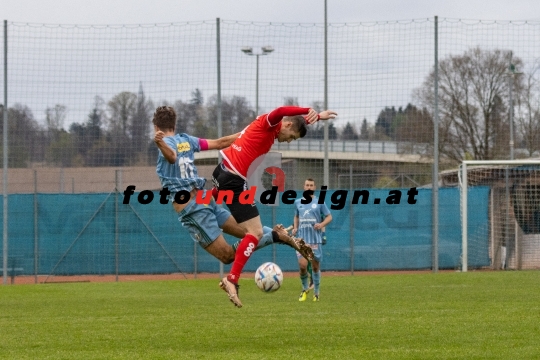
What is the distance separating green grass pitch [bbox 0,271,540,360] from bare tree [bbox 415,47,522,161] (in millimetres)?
8741

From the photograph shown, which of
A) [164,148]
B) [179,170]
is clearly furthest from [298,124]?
[164,148]

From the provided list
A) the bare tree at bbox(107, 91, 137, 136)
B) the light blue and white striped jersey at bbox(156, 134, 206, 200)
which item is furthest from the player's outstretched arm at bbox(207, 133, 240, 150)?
the bare tree at bbox(107, 91, 137, 136)

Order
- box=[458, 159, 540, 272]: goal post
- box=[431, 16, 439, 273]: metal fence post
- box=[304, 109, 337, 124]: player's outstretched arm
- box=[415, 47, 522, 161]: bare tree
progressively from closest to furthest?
box=[304, 109, 337, 124]: player's outstretched arm → box=[431, 16, 439, 273]: metal fence post → box=[458, 159, 540, 272]: goal post → box=[415, 47, 522, 161]: bare tree

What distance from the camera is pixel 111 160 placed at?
→ 23797mm

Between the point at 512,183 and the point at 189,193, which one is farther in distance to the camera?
the point at 512,183

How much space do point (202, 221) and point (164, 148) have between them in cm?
99

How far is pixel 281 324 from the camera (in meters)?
11.2

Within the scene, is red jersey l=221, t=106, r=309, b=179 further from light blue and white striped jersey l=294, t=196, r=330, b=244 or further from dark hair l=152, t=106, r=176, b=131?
light blue and white striped jersey l=294, t=196, r=330, b=244

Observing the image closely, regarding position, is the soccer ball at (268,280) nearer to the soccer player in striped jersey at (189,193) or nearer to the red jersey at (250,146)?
the soccer player in striped jersey at (189,193)

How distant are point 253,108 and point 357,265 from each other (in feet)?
17.9

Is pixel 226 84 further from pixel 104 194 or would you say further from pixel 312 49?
pixel 104 194

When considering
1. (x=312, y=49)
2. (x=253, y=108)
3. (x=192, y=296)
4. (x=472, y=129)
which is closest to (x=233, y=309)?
(x=192, y=296)

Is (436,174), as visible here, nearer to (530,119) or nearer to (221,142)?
(530,119)

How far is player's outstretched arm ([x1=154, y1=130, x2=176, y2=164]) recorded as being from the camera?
962cm
